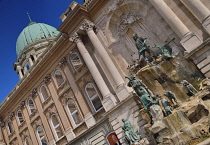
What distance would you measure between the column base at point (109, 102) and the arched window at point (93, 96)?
7.18 ft

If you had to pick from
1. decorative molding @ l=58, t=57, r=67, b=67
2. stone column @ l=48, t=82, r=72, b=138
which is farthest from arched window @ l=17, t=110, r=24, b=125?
decorative molding @ l=58, t=57, r=67, b=67

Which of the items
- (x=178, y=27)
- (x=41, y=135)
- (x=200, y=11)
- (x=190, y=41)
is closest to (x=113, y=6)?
(x=178, y=27)

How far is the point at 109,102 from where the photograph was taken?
1458 centimetres

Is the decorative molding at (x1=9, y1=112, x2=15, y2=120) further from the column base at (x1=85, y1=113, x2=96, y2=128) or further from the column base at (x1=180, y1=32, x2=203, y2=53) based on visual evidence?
the column base at (x1=180, y1=32, x2=203, y2=53)

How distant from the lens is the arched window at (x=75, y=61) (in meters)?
19.0

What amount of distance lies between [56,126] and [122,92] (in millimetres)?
9720

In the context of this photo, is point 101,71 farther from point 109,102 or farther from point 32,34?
point 32,34

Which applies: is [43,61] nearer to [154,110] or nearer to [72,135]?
[72,135]

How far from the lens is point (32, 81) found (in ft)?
75.4

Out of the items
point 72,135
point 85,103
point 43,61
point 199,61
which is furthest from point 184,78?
point 43,61

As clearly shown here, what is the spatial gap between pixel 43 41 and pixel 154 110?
94.7 ft

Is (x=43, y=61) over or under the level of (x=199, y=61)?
over

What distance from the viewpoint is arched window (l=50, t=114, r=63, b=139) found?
66.2 feet

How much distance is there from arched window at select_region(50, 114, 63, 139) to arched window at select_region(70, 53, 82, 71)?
5683 millimetres
